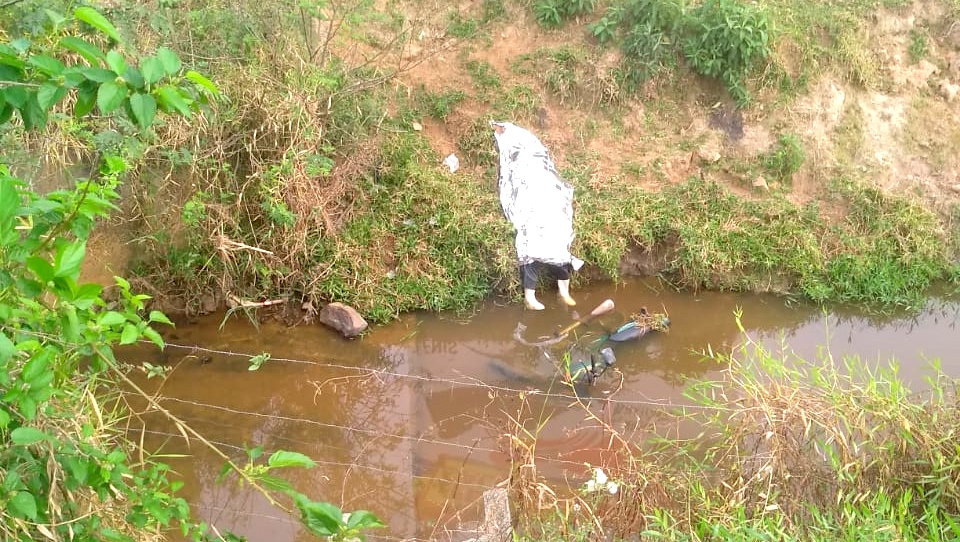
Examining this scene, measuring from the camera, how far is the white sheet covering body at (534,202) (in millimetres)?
4898

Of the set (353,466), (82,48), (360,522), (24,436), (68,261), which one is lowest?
(353,466)

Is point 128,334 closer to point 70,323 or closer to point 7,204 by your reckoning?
point 70,323

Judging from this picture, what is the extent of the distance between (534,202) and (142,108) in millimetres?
3891

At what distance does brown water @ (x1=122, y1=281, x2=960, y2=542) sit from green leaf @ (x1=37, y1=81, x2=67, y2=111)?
9.21 feet

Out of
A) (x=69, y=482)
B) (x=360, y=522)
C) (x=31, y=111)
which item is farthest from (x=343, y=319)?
(x=31, y=111)

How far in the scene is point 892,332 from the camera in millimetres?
5121

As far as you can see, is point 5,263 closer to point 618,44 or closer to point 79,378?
point 79,378

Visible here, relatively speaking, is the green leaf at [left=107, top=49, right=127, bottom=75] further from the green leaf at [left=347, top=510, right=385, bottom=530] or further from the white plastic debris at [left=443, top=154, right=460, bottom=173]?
the white plastic debris at [left=443, top=154, right=460, bottom=173]

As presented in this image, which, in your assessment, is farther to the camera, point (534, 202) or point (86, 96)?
point (534, 202)

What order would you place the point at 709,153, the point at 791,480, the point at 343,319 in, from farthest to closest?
1. the point at 709,153
2. the point at 343,319
3. the point at 791,480

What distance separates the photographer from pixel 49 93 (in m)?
1.19

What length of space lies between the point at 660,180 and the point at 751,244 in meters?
0.89

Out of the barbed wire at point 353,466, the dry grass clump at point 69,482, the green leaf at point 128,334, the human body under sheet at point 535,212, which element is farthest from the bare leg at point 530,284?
the green leaf at point 128,334

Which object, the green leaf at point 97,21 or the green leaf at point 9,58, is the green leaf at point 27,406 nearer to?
the green leaf at point 9,58
